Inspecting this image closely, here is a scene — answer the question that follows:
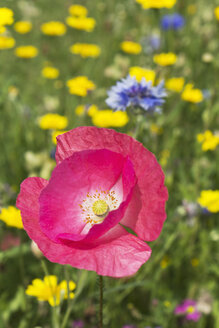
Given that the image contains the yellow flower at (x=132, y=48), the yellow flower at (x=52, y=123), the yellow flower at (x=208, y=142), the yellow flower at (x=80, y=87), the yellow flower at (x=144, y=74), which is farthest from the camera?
the yellow flower at (x=132, y=48)

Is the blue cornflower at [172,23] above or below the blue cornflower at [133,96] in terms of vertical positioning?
below

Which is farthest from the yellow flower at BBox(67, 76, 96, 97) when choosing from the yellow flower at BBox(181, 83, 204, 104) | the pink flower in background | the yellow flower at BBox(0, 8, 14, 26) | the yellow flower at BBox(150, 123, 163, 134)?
the pink flower in background

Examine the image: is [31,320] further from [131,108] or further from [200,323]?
[131,108]

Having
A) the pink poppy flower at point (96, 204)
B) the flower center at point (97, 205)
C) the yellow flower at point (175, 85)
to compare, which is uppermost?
the pink poppy flower at point (96, 204)

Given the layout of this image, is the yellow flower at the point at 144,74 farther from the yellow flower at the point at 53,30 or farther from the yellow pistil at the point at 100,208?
the yellow flower at the point at 53,30

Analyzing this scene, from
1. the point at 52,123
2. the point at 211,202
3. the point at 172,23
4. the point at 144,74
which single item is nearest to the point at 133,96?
the point at 211,202

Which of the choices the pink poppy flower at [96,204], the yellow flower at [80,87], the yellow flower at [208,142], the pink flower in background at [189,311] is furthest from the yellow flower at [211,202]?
the yellow flower at [80,87]

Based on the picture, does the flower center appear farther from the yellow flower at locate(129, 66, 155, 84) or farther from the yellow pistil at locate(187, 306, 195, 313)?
the yellow flower at locate(129, 66, 155, 84)

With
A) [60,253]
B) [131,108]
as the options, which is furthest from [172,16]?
[60,253]
